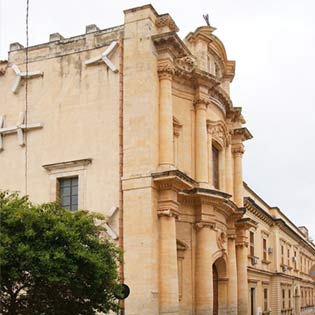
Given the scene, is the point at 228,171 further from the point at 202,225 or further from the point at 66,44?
the point at 66,44

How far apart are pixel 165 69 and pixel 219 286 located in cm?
997

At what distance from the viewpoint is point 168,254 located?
23156mm

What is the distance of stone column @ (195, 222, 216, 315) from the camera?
25.0 m

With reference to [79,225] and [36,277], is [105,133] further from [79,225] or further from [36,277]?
[36,277]

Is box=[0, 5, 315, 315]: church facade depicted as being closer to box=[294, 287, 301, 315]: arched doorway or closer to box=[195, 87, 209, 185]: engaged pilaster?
box=[195, 87, 209, 185]: engaged pilaster

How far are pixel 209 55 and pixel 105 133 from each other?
7.32m

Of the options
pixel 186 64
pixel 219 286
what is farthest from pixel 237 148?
pixel 186 64

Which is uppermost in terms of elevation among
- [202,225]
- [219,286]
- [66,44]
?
[66,44]

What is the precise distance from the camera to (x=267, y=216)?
4425 centimetres

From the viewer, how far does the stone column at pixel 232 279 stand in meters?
28.6

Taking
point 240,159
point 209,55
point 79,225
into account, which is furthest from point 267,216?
point 79,225

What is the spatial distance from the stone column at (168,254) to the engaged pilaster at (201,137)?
276cm

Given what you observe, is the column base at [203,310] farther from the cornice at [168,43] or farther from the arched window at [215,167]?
the cornice at [168,43]

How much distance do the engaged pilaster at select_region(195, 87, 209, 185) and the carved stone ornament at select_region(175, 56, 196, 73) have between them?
0.90 metres
